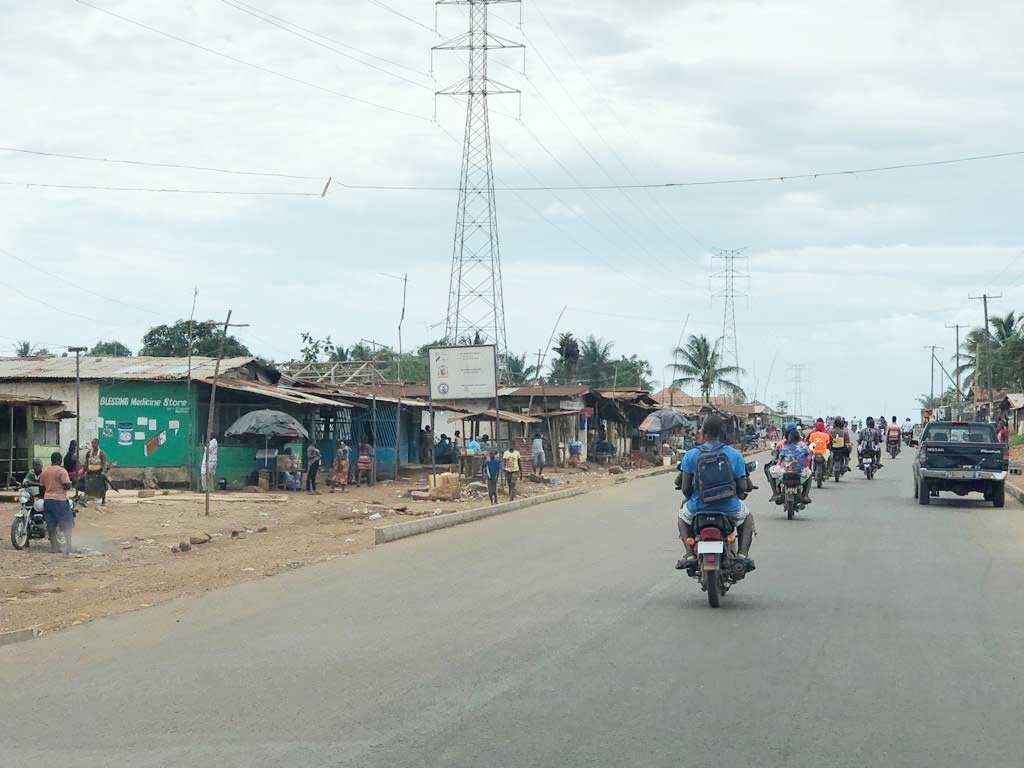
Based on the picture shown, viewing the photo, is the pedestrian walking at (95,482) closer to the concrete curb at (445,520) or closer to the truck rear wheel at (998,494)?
the concrete curb at (445,520)

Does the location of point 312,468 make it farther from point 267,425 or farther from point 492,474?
point 492,474

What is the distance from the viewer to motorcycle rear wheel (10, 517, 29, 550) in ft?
57.7

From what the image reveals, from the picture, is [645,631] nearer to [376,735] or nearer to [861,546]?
[376,735]

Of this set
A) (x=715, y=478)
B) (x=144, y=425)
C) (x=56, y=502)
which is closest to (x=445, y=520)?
(x=56, y=502)

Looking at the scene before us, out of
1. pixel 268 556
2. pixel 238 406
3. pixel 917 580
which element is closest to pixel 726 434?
pixel 917 580

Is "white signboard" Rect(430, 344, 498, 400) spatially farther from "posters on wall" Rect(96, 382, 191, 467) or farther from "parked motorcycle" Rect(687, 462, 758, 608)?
"parked motorcycle" Rect(687, 462, 758, 608)

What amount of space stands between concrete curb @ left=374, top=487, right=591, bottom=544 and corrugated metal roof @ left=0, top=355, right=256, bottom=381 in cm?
1036

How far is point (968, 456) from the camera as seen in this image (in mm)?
23531

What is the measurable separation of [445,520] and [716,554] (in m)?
11.3

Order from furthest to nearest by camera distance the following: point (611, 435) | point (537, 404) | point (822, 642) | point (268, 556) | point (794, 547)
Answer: point (611, 435), point (537, 404), point (268, 556), point (794, 547), point (822, 642)

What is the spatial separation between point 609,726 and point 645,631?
9.91 feet

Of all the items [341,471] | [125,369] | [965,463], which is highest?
[125,369]

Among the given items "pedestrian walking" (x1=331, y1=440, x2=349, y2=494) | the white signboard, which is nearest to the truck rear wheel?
the white signboard

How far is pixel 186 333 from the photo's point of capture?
2699 inches
